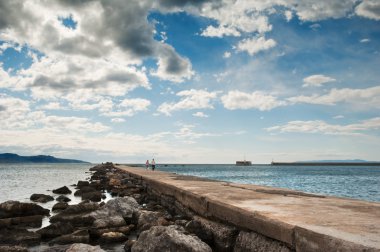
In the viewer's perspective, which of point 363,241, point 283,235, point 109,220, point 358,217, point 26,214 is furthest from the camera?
point 26,214

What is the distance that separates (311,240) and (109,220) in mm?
4123

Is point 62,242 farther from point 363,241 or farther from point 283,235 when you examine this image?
point 363,241

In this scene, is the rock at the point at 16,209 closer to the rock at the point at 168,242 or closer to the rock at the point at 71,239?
the rock at the point at 71,239

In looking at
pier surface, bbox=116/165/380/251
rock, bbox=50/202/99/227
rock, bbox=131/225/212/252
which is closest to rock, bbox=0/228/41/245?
rock, bbox=50/202/99/227

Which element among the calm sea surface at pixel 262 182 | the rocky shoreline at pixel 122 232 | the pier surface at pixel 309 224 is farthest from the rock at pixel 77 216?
the calm sea surface at pixel 262 182

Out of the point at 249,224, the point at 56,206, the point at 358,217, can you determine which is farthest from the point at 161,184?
the point at 358,217

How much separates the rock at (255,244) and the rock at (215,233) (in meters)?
0.14

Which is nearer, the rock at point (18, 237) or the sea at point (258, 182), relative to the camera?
the rock at point (18, 237)

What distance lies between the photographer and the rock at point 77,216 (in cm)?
607

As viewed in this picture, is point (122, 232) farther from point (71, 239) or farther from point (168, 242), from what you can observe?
point (168, 242)

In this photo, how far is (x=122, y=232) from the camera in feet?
17.5

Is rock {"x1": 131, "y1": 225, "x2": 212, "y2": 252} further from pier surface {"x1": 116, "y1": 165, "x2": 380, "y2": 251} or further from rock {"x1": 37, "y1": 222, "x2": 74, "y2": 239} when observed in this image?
rock {"x1": 37, "y1": 222, "x2": 74, "y2": 239}

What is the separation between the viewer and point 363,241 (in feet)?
7.06

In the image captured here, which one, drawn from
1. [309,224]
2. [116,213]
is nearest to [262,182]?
[116,213]
